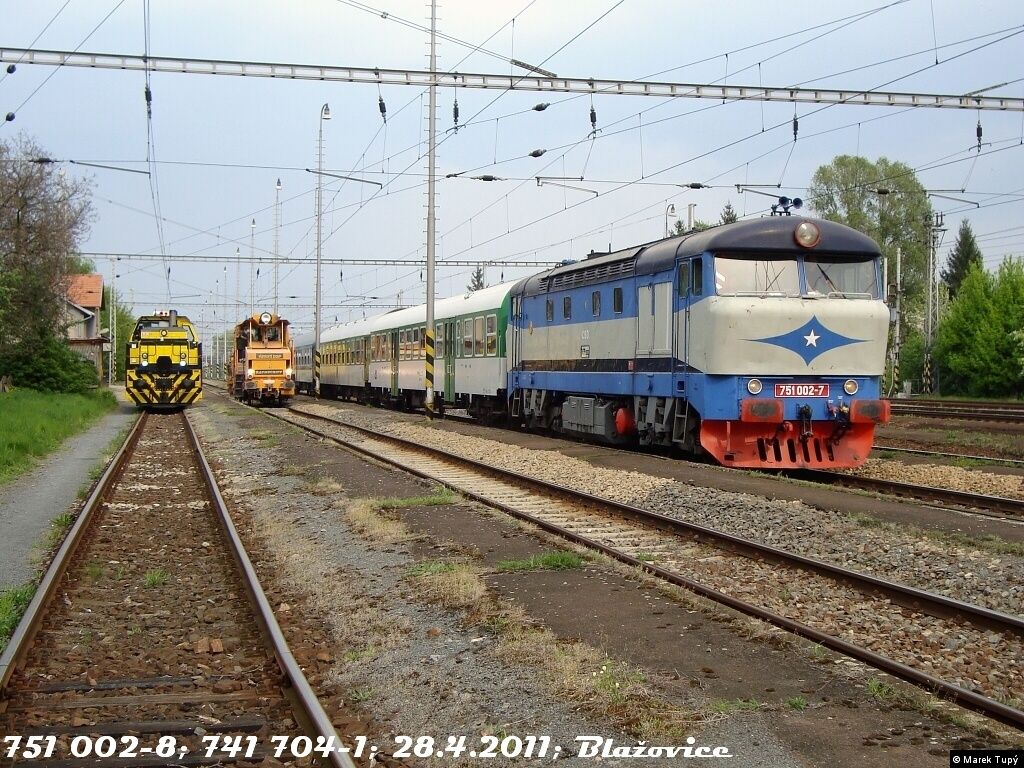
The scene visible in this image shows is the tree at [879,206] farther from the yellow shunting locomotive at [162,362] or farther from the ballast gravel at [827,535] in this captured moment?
the ballast gravel at [827,535]

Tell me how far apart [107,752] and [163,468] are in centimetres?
1471

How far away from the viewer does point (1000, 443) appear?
858 inches

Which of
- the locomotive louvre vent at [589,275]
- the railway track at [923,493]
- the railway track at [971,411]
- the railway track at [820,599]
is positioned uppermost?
the locomotive louvre vent at [589,275]

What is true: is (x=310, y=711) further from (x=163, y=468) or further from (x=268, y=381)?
(x=268, y=381)

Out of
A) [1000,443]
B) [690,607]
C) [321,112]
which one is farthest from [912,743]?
[321,112]

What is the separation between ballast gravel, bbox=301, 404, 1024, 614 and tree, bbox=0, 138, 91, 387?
28.0 m

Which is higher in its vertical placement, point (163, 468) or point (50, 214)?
point (50, 214)

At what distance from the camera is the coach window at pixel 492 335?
2666 centimetres

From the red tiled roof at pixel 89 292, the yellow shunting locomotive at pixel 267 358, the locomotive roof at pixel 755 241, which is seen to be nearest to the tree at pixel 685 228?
the locomotive roof at pixel 755 241

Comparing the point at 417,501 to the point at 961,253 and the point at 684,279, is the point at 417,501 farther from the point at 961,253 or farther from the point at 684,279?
the point at 961,253

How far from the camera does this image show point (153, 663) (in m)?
6.59

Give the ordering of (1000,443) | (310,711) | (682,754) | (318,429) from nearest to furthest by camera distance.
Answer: (682,754) → (310,711) → (1000,443) → (318,429)

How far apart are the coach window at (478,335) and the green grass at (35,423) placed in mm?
10656

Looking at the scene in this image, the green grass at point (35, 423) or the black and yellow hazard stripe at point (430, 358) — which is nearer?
the green grass at point (35, 423)
